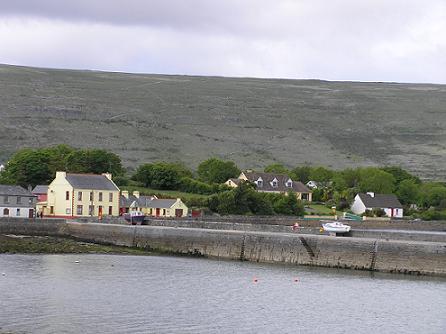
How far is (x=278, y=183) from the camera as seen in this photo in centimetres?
10894

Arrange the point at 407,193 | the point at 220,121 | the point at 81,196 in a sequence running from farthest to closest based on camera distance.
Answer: the point at 220,121
the point at 407,193
the point at 81,196

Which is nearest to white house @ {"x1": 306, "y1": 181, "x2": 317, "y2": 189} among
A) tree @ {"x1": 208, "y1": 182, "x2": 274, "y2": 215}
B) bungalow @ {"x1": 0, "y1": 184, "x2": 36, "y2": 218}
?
tree @ {"x1": 208, "y1": 182, "x2": 274, "y2": 215}

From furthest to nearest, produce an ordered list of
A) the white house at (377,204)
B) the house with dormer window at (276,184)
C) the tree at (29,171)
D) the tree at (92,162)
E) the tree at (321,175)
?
the tree at (321,175)
the house with dormer window at (276,184)
the white house at (377,204)
the tree at (92,162)
the tree at (29,171)

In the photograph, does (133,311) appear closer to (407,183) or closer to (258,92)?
(407,183)

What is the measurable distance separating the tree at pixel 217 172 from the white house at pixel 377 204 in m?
12.7

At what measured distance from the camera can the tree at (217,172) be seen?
10950cm

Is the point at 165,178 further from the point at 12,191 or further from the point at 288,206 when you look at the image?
the point at 12,191

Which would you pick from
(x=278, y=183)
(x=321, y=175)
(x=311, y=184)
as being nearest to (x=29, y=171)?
(x=278, y=183)

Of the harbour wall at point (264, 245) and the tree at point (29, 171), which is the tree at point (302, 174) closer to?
the tree at point (29, 171)

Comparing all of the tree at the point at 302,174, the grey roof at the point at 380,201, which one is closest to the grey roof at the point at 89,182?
the grey roof at the point at 380,201

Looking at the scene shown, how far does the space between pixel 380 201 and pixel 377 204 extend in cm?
135

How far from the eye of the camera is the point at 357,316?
36.9 metres

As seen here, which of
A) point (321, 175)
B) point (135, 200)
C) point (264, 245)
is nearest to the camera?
point (264, 245)

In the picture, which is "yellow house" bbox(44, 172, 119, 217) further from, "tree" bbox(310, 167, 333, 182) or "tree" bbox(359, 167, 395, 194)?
"tree" bbox(310, 167, 333, 182)
